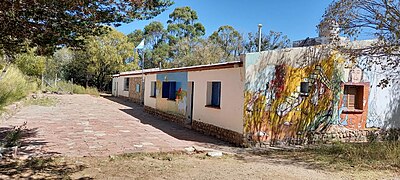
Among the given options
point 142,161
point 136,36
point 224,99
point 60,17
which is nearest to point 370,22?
point 224,99

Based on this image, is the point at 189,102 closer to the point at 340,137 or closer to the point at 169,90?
the point at 169,90

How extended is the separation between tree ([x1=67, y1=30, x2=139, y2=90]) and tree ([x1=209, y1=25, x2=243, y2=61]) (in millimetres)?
11048

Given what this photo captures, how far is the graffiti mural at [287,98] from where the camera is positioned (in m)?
9.80

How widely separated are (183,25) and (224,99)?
34846 millimetres

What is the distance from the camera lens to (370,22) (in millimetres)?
9266

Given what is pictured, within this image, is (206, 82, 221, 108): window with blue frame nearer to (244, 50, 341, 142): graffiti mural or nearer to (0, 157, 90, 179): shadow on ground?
(244, 50, 341, 142): graffiti mural

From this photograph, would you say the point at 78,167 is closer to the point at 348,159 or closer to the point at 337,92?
the point at 348,159

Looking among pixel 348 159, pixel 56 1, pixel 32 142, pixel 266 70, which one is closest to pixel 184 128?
pixel 266 70

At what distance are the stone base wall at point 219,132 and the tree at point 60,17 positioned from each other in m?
5.07

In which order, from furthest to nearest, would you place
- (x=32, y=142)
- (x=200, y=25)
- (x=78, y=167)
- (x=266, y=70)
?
(x=200, y=25), (x=266, y=70), (x=32, y=142), (x=78, y=167)

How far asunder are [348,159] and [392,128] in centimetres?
489

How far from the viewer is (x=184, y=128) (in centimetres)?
1338

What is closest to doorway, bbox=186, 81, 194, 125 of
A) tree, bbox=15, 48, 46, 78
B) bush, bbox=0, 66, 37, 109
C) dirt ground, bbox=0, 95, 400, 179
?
dirt ground, bbox=0, 95, 400, 179

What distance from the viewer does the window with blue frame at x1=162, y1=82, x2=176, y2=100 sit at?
52.1ft
